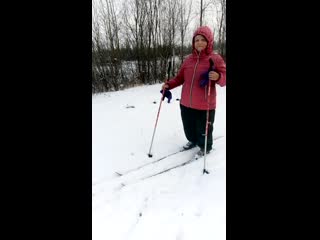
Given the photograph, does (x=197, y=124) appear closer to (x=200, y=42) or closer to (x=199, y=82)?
(x=199, y=82)

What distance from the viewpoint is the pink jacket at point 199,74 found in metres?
2.69

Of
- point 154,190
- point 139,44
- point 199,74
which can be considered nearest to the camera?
point 154,190

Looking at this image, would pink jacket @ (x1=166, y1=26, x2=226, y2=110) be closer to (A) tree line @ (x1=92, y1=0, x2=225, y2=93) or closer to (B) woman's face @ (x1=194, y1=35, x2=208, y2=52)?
(B) woman's face @ (x1=194, y1=35, x2=208, y2=52)

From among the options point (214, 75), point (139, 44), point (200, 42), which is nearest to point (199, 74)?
point (214, 75)

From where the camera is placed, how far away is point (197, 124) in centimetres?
308

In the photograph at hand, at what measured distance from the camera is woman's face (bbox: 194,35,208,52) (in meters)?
2.68

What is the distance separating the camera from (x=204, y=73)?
9.12 ft

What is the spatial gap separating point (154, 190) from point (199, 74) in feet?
4.58

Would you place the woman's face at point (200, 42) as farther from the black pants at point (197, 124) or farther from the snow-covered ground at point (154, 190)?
the snow-covered ground at point (154, 190)

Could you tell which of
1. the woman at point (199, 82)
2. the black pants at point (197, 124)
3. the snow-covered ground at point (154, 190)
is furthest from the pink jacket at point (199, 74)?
the snow-covered ground at point (154, 190)
